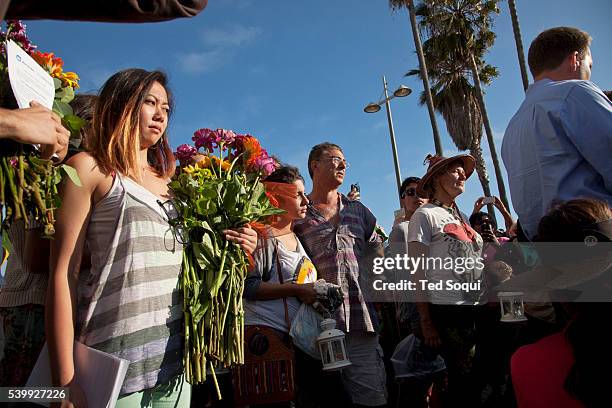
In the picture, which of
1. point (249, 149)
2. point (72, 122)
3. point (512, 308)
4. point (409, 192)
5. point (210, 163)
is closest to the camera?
point (72, 122)

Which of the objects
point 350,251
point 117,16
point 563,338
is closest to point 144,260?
point 117,16

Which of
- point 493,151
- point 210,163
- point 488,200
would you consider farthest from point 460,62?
point 210,163

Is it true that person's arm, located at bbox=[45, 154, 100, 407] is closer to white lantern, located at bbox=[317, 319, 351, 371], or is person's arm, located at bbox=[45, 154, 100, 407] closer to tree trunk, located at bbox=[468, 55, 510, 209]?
white lantern, located at bbox=[317, 319, 351, 371]

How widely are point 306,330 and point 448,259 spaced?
1.33m

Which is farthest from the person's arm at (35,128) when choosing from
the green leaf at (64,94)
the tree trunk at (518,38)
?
the tree trunk at (518,38)

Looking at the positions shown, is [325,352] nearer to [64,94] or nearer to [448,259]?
[448,259]

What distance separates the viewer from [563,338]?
66.8 inches

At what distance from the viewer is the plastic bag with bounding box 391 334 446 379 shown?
3.83 m

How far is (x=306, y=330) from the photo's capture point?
3.23 m

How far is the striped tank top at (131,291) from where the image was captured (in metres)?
1.77

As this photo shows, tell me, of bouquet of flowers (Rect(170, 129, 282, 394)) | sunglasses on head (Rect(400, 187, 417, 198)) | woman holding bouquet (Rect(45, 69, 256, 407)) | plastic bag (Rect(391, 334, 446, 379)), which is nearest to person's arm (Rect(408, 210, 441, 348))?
Result: plastic bag (Rect(391, 334, 446, 379))

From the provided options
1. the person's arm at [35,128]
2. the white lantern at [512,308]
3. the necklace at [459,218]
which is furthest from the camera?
the necklace at [459,218]

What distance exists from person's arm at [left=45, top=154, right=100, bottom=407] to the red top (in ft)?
5.02

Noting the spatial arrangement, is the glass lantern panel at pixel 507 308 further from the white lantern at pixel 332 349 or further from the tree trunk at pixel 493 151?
the tree trunk at pixel 493 151
